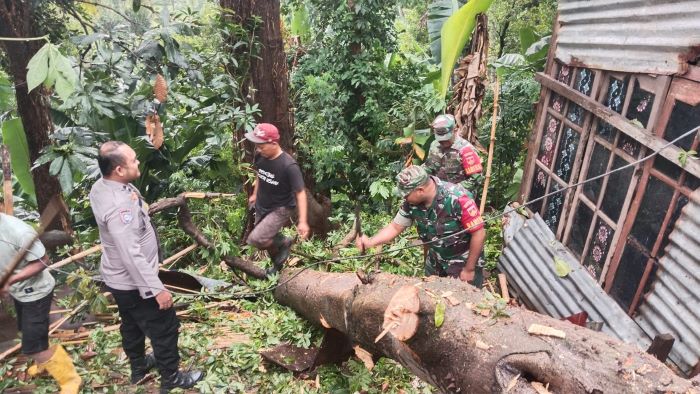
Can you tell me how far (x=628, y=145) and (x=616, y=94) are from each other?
1.59ft

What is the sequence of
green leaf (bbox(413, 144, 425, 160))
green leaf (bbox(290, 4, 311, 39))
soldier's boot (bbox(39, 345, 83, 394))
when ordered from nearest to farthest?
soldier's boot (bbox(39, 345, 83, 394)) < green leaf (bbox(413, 144, 425, 160)) < green leaf (bbox(290, 4, 311, 39))

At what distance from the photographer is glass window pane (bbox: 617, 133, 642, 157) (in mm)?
3510

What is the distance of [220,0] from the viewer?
5.46m

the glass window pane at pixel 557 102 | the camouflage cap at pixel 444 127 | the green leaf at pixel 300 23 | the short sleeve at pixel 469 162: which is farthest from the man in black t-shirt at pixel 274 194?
the green leaf at pixel 300 23

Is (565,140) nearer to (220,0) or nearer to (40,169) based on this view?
(220,0)

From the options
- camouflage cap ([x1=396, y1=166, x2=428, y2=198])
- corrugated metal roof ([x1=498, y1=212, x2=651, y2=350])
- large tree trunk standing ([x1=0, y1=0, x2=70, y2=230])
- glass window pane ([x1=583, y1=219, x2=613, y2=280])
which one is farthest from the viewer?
large tree trunk standing ([x1=0, y1=0, x2=70, y2=230])

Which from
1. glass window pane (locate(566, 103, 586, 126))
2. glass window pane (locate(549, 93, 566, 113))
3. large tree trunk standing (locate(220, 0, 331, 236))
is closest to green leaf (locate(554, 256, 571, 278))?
glass window pane (locate(566, 103, 586, 126))

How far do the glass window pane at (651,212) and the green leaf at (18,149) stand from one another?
5999 millimetres

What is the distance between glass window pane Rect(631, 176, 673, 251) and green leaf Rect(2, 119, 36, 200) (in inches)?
236

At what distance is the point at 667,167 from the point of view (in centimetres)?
321

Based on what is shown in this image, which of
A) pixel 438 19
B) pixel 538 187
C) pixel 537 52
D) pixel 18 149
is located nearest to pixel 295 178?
pixel 538 187

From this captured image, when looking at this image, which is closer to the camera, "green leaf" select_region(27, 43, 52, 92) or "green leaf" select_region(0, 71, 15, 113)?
"green leaf" select_region(27, 43, 52, 92)

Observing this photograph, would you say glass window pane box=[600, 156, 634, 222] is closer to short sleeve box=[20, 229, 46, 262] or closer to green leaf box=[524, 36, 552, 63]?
green leaf box=[524, 36, 552, 63]

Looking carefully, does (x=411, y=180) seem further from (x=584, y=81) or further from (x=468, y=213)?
(x=584, y=81)
